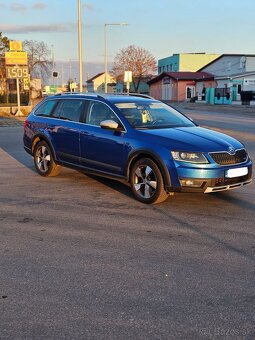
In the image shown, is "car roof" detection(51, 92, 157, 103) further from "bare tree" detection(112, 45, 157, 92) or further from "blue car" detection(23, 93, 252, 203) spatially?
"bare tree" detection(112, 45, 157, 92)

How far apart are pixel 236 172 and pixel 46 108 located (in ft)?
14.1

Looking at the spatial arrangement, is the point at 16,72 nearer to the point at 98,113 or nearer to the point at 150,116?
the point at 98,113

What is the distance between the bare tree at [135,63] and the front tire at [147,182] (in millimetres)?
78428

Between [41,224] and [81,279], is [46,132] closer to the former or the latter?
[41,224]

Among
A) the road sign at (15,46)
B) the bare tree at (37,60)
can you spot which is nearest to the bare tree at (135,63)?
the bare tree at (37,60)

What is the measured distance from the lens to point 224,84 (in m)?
56.5

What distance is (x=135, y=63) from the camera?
84875 mm

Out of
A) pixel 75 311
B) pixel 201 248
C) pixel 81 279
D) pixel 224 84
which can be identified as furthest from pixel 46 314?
pixel 224 84

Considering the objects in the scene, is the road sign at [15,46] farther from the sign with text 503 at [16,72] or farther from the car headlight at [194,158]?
the car headlight at [194,158]

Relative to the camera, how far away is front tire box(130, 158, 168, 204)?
6.61 metres

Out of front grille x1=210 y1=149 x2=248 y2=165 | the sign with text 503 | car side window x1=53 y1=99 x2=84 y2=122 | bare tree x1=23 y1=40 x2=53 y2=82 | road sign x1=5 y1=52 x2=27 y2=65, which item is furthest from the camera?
bare tree x1=23 y1=40 x2=53 y2=82

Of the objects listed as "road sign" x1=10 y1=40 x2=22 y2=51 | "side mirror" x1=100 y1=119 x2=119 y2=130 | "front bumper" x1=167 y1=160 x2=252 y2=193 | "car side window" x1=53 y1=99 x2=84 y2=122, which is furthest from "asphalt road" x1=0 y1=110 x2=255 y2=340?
"road sign" x1=10 y1=40 x2=22 y2=51

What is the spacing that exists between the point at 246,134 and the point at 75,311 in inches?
598

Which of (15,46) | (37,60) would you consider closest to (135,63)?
(37,60)
